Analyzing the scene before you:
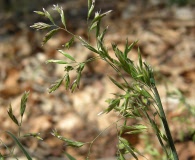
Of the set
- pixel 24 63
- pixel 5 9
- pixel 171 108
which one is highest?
pixel 171 108

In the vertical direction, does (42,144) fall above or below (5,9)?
above

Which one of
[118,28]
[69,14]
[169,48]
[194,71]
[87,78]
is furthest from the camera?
[69,14]

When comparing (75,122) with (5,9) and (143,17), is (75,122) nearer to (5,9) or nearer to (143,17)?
(143,17)

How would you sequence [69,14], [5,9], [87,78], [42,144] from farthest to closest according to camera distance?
[5,9]
[69,14]
[87,78]
[42,144]

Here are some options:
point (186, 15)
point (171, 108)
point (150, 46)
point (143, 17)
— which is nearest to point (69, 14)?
point (143, 17)

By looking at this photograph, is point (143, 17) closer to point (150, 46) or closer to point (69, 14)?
point (150, 46)

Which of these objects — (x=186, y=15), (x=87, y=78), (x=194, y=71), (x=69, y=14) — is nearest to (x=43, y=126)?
(x=87, y=78)

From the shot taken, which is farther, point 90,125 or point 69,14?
point 69,14
